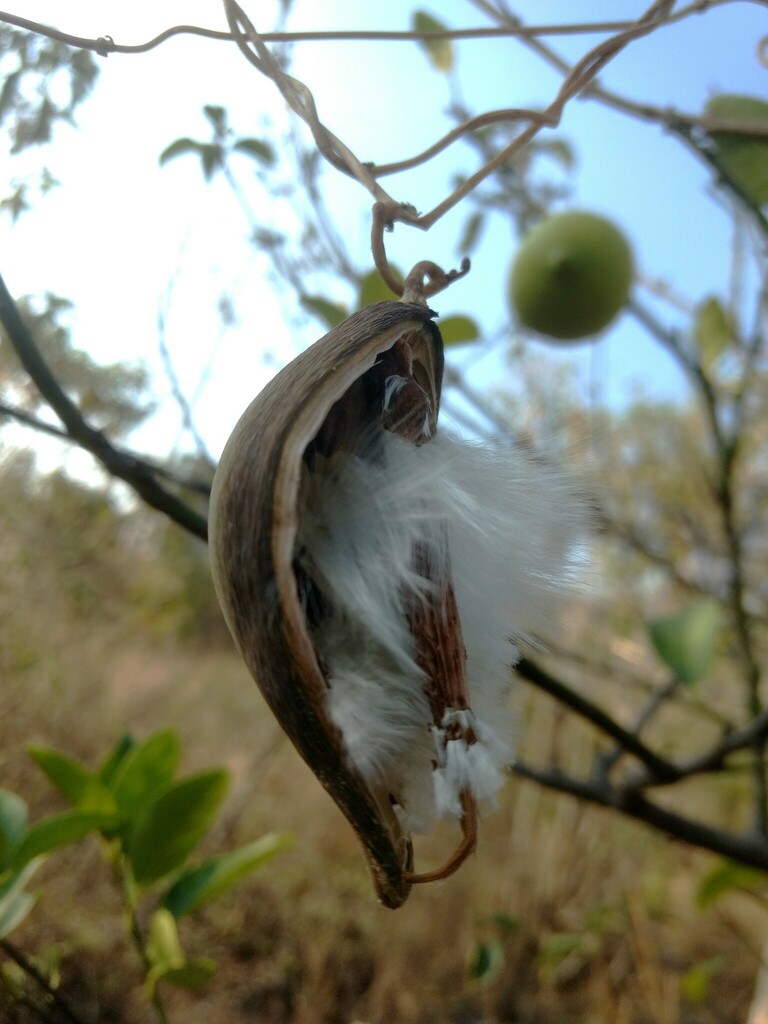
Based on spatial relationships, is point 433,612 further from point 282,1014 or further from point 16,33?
point 282,1014

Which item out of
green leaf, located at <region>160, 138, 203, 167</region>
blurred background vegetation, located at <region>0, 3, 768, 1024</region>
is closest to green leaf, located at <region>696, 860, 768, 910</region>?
blurred background vegetation, located at <region>0, 3, 768, 1024</region>

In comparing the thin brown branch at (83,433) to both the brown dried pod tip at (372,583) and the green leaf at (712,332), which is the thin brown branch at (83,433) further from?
the green leaf at (712,332)

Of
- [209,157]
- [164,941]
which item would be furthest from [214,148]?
[164,941]

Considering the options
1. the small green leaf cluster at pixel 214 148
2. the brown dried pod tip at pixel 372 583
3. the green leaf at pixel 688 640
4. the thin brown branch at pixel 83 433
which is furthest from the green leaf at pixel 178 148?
the green leaf at pixel 688 640

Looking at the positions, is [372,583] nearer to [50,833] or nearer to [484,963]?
[50,833]

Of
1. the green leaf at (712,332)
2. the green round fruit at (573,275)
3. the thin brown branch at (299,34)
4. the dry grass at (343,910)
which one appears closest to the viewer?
the thin brown branch at (299,34)

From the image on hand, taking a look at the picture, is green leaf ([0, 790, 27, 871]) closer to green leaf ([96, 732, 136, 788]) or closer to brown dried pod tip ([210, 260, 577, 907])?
green leaf ([96, 732, 136, 788])
